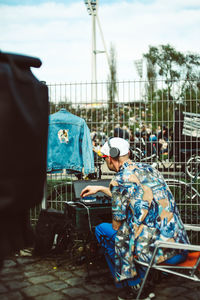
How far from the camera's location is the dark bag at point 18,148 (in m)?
1.16

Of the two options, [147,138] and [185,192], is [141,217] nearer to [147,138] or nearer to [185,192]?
[147,138]

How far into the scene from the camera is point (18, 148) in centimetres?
119

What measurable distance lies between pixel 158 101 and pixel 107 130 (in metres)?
0.92

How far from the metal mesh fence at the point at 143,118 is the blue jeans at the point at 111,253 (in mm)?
1793

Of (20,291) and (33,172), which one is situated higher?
(33,172)

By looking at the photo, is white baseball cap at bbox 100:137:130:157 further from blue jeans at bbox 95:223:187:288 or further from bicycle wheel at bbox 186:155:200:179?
bicycle wheel at bbox 186:155:200:179

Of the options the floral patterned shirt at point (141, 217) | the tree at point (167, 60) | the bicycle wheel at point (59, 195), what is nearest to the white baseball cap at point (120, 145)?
the floral patterned shirt at point (141, 217)

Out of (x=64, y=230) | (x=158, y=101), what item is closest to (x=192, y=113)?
(x=158, y=101)

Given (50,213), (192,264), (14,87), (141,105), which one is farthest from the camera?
(141,105)

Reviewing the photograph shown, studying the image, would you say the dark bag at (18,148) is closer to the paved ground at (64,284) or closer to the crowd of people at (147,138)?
the paved ground at (64,284)

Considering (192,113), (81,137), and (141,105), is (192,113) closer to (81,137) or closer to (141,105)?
(141,105)

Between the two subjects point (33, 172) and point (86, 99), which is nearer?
point (33, 172)

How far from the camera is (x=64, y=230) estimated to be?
15.5 ft

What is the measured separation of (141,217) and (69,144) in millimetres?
2737
